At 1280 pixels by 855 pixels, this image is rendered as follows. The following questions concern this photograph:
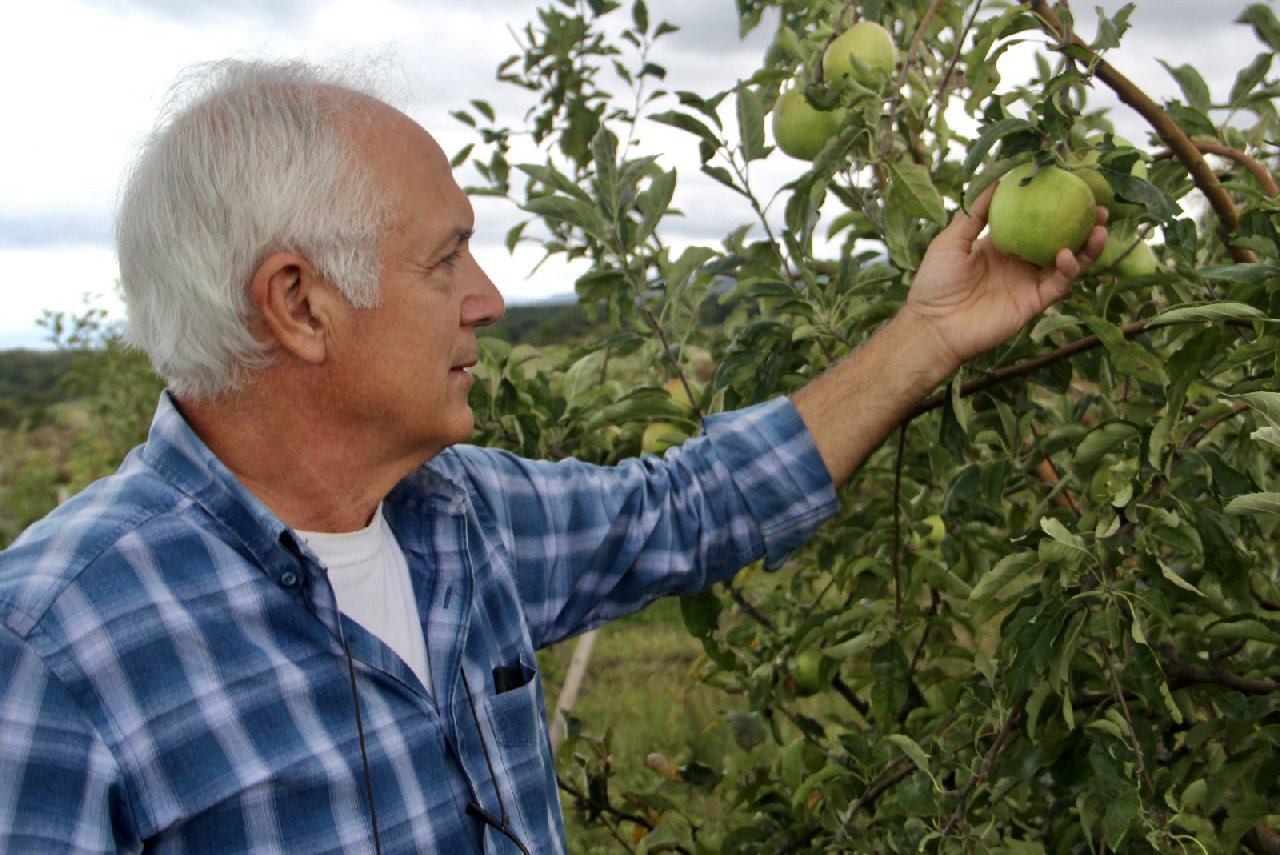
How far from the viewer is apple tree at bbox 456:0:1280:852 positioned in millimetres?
1303

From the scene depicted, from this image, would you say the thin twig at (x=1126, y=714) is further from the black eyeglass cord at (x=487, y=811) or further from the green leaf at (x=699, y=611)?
the black eyeglass cord at (x=487, y=811)

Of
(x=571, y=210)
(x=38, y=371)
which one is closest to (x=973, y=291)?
(x=571, y=210)

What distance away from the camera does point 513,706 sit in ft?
4.45

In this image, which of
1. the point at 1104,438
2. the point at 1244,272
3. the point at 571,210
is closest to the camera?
the point at 1244,272

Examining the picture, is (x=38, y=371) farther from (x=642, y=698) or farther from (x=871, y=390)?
(x=871, y=390)

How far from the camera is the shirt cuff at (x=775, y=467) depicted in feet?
5.13

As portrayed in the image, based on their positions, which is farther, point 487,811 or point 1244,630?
point 1244,630

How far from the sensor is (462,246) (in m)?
1.37

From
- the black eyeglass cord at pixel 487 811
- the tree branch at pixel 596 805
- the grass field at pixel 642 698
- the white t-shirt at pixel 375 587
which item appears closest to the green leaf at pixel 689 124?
the white t-shirt at pixel 375 587

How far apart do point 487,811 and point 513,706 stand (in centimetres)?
13

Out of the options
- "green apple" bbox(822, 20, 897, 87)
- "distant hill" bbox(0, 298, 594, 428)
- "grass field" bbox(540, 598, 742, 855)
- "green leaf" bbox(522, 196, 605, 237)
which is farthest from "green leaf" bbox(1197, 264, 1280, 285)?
"distant hill" bbox(0, 298, 594, 428)

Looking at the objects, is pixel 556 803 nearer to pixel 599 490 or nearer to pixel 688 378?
pixel 599 490

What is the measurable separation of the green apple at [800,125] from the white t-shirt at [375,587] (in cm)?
76

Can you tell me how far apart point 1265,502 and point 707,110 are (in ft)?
2.75
